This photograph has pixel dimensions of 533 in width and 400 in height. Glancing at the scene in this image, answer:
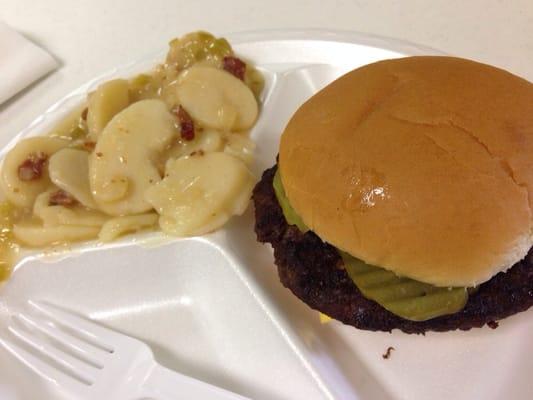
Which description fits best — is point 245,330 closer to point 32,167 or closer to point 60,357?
point 60,357

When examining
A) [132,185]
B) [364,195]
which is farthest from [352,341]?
[132,185]

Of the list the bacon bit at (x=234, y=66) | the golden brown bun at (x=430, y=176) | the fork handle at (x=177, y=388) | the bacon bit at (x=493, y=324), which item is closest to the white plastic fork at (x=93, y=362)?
the fork handle at (x=177, y=388)

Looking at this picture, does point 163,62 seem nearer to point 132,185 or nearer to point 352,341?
point 132,185

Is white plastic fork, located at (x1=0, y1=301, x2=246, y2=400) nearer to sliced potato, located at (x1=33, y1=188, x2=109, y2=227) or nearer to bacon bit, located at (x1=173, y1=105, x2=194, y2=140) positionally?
sliced potato, located at (x1=33, y1=188, x2=109, y2=227)

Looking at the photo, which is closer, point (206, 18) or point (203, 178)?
point (203, 178)

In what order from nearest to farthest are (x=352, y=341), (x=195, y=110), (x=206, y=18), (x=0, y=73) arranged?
(x=352, y=341), (x=195, y=110), (x=0, y=73), (x=206, y=18)

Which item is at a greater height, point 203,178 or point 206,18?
point 206,18

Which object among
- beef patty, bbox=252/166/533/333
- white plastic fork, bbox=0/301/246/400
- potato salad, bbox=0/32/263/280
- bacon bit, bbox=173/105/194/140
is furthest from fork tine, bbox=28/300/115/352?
bacon bit, bbox=173/105/194/140
